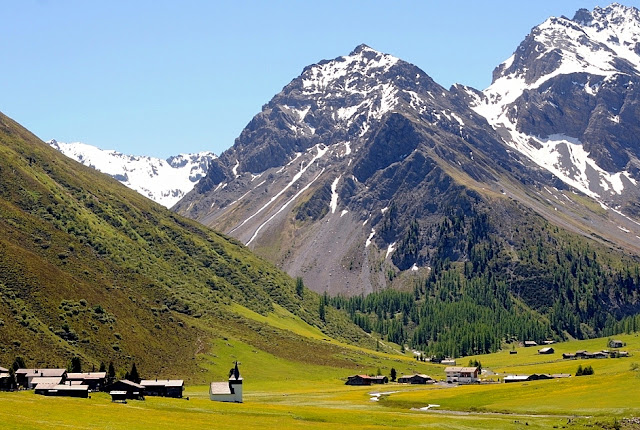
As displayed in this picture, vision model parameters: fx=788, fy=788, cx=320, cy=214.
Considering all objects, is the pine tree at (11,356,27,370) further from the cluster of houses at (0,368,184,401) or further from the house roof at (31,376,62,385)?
the house roof at (31,376,62,385)

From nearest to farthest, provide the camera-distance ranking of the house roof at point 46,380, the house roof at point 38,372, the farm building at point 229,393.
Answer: the house roof at point 46,380 → the house roof at point 38,372 → the farm building at point 229,393

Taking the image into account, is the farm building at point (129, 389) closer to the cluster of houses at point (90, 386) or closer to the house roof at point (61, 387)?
the cluster of houses at point (90, 386)

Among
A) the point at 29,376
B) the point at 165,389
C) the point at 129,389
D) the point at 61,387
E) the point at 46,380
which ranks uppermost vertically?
the point at 29,376

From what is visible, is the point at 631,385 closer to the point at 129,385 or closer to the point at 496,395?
the point at 496,395

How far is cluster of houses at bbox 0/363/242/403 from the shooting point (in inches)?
5295

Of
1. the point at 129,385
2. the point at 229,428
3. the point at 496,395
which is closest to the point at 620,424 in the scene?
the point at 496,395

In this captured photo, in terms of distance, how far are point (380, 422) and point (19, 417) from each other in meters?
57.1

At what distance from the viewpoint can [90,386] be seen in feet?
493

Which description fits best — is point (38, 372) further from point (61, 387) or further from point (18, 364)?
point (61, 387)

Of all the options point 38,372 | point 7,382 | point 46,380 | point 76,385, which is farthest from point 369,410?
point 7,382

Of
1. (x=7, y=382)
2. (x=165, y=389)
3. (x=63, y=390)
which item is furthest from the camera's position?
(x=165, y=389)

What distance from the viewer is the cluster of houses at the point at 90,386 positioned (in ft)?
441

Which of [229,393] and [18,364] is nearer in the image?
[18,364]

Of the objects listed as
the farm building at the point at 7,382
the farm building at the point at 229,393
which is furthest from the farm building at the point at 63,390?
the farm building at the point at 229,393
